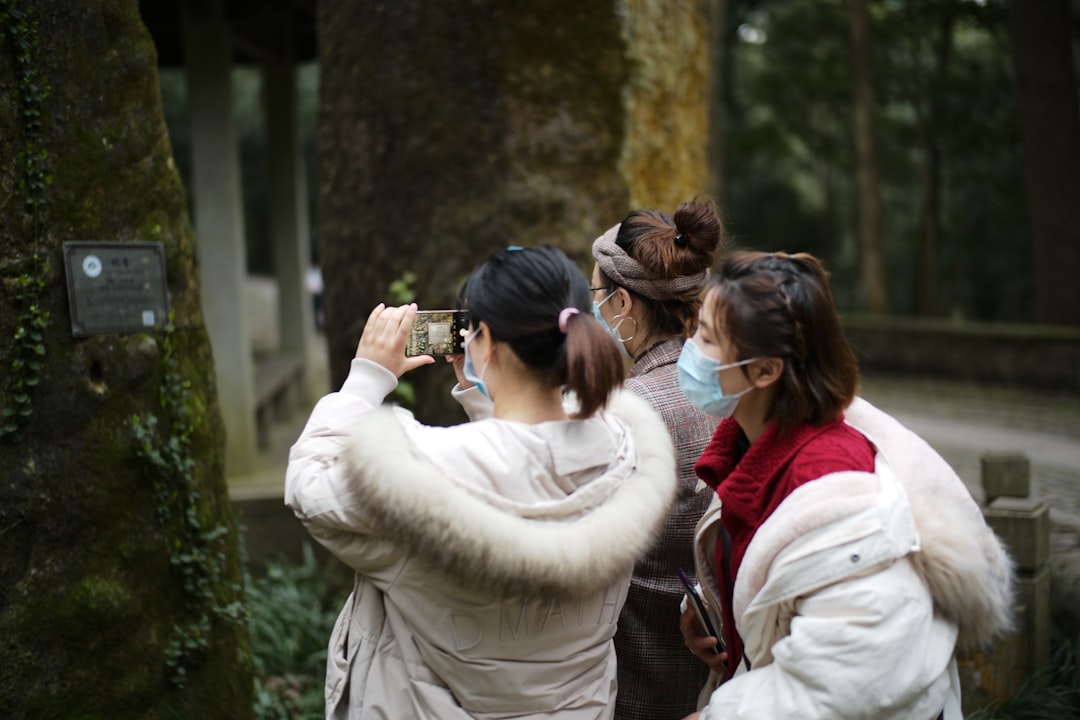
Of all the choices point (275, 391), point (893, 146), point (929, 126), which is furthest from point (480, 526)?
point (893, 146)

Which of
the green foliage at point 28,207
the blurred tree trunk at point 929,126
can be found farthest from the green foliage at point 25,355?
the blurred tree trunk at point 929,126

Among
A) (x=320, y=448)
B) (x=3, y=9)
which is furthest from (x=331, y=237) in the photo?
(x=320, y=448)

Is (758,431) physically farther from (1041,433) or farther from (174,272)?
(1041,433)

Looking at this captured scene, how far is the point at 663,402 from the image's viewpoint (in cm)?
286

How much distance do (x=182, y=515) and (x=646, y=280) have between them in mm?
1734

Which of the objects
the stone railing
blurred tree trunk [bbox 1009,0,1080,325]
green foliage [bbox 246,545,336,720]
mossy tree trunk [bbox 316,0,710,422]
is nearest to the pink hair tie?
green foliage [bbox 246,545,336,720]

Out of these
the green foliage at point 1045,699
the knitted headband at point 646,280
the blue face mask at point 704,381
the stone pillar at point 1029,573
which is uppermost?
the knitted headband at point 646,280

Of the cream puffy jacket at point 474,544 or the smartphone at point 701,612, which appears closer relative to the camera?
the cream puffy jacket at point 474,544

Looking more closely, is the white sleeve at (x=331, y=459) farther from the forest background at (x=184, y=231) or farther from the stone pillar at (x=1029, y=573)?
the stone pillar at (x=1029, y=573)

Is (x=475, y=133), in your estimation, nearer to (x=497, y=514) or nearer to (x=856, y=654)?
(x=497, y=514)

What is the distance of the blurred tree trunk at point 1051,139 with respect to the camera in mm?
13062

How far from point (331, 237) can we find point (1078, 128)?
1104 centimetres

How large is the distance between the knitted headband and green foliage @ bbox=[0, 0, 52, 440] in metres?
1.67

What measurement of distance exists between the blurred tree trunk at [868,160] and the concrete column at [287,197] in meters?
9.57
